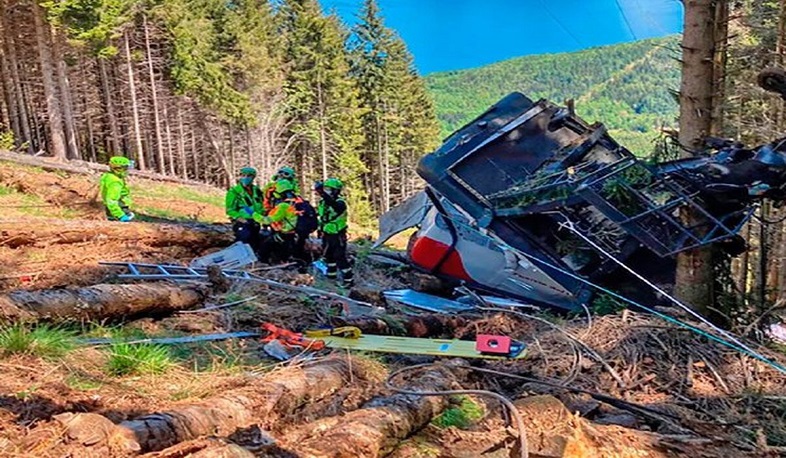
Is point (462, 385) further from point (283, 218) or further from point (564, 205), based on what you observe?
point (283, 218)

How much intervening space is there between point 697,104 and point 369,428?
4.55 m

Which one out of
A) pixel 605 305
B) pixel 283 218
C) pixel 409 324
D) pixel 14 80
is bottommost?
pixel 605 305

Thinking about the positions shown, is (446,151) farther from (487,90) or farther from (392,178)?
(487,90)

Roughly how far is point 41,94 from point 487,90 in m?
49.5

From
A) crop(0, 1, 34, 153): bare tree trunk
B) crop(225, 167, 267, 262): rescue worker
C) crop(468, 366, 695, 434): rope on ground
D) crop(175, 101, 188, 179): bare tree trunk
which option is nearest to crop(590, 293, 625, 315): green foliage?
crop(468, 366, 695, 434): rope on ground

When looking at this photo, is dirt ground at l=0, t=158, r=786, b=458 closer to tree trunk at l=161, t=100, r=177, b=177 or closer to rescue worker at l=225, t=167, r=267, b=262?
rescue worker at l=225, t=167, r=267, b=262

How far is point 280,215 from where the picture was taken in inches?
379

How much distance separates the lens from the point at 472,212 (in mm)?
7695

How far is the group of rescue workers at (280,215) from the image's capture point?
31.1 ft

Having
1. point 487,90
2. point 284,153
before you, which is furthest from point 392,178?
point 487,90

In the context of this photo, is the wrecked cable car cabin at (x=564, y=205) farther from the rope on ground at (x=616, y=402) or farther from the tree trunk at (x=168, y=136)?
the tree trunk at (x=168, y=136)

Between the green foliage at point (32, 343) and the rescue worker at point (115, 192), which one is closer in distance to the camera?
the green foliage at point (32, 343)

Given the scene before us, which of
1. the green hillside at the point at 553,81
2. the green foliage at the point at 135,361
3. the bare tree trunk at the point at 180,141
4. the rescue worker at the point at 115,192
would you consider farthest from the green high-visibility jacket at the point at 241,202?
the green hillside at the point at 553,81

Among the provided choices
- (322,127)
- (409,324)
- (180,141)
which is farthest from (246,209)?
(180,141)
